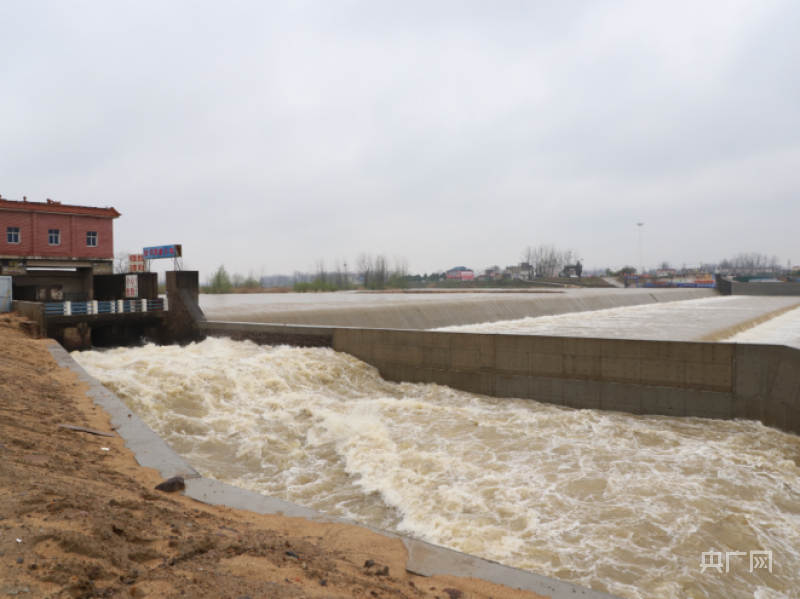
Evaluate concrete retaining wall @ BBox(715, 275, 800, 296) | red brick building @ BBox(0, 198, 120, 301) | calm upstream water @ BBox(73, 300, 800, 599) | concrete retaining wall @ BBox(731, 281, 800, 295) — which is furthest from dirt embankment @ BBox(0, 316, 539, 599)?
concrete retaining wall @ BBox(715, 275, 800, 296)

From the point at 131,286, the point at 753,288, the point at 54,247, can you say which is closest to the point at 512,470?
the point at 131,286

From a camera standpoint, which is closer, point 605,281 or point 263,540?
point 263,540

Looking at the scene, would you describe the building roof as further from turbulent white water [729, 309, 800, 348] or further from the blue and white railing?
turbulent white water [729, 309, 800, 348]

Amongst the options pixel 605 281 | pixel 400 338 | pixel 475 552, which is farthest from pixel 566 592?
pixel 605 281

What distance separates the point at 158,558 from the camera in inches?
142

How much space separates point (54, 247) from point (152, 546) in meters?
28.2

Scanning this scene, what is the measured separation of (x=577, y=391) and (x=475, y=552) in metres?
8.31

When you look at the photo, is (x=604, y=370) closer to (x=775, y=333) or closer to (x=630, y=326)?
(x=630, y=326)

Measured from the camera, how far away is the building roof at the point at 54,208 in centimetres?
2469

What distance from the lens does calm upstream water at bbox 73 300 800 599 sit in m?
6.07

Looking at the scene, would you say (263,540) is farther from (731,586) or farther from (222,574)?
(731,586)

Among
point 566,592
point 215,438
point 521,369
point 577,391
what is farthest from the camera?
point 521,369

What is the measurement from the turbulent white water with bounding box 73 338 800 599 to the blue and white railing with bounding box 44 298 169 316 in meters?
6.80

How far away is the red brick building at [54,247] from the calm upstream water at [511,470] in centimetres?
1497
